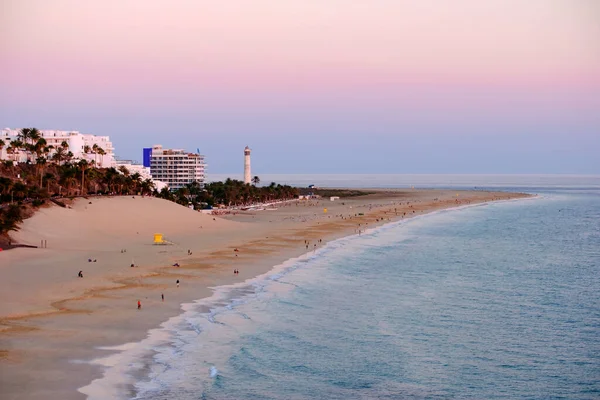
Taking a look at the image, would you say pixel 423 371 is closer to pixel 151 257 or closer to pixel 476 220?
pixel 151 257

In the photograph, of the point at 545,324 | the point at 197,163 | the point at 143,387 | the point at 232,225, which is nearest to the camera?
the point at 143,387

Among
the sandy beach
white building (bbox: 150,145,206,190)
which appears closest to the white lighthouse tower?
white building (bbox: 150,145,206,190)

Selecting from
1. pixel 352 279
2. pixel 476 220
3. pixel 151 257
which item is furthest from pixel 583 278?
pixel 476 220

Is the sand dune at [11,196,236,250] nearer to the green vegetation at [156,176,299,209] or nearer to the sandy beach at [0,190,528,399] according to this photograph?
the sandy beach at [0,190,528,399]

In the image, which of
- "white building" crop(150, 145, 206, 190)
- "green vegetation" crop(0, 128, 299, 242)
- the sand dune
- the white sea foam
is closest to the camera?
the white sea foam

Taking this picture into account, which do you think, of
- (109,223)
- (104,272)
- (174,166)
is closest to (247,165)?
(174,166)

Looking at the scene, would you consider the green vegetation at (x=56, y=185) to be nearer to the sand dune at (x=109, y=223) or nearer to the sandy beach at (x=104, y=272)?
the sand dune at (x=109, y=223)
